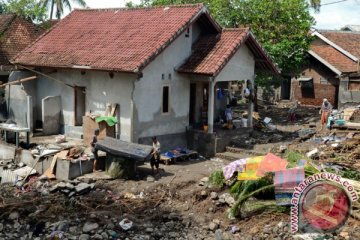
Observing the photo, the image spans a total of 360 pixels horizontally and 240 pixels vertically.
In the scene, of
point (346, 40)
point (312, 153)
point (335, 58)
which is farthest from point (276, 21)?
point (312, 153)

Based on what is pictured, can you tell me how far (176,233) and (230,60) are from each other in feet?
28.8

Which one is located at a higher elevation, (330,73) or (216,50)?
(216,50)

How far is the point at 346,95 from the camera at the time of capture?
91.4 ft

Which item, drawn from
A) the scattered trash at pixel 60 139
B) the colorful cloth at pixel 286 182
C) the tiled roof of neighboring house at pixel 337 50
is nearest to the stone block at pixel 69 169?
the scattered trash at pixel 60 139

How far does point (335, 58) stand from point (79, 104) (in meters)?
17.5

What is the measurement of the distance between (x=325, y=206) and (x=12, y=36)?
18.8 metres

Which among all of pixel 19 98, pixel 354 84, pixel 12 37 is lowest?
pixel 19 98

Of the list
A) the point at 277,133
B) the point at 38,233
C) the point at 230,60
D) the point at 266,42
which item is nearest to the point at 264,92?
the point at 266,42

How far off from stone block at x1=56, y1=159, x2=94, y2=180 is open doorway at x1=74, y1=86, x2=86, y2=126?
4134 mm

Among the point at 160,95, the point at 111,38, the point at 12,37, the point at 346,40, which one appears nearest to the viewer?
the point at 160,95

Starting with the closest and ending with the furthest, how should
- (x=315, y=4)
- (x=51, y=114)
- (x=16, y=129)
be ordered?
(x=16, y=129), (x=51, y=114), (x=315, y=4)

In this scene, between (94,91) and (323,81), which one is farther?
(323,81)

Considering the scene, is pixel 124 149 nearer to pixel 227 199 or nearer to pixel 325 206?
pixel 227 199

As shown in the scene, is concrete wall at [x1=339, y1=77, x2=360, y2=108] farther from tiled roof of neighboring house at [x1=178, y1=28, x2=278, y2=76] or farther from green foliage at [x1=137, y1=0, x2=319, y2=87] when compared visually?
tiled roof of neighboring house at [x1=178, y1=28, x2=278, y2=76]
